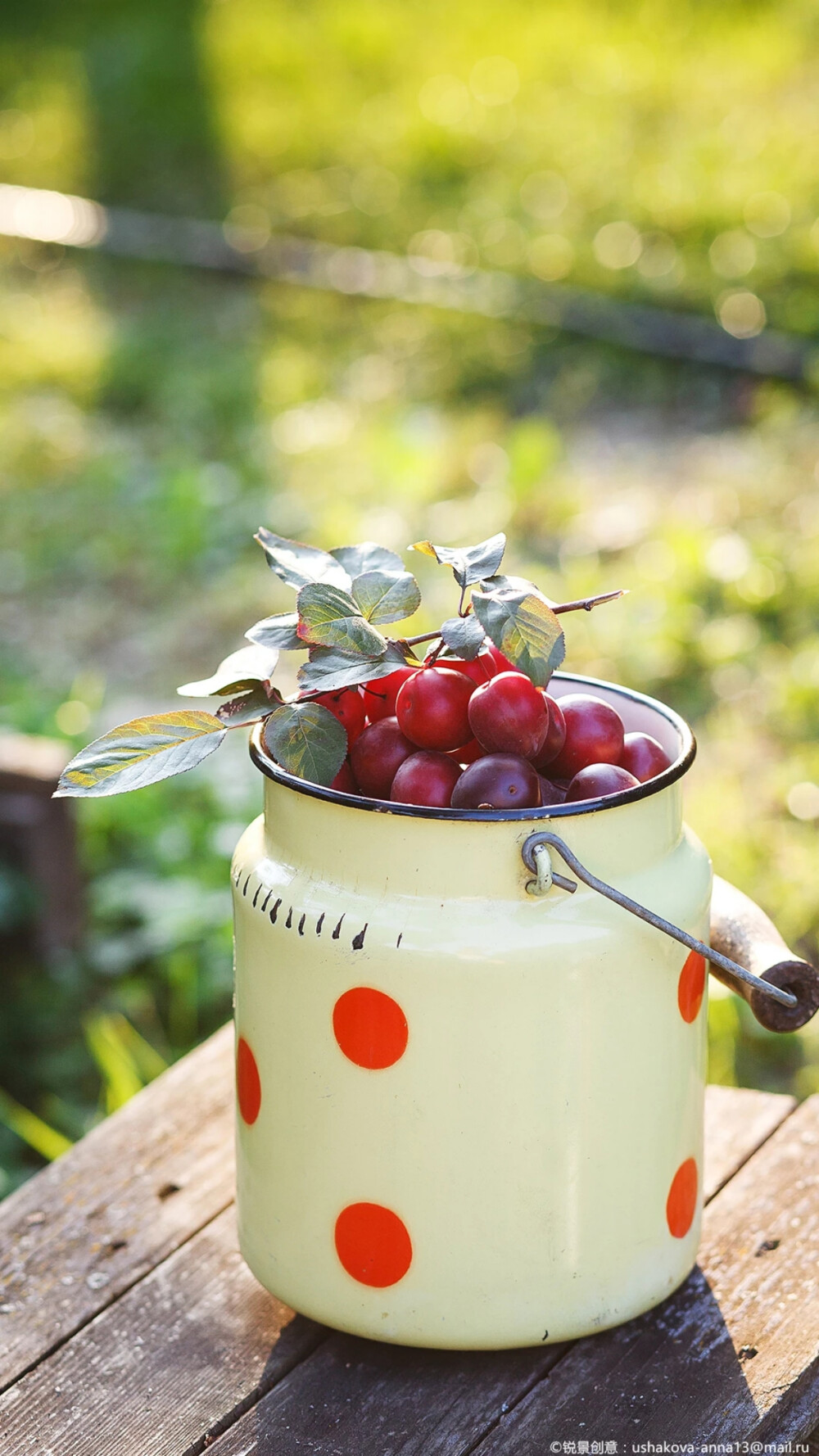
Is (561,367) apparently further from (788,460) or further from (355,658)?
(355,658)

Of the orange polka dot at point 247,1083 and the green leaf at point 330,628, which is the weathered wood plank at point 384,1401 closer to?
the orange polka dot at point 247,1083

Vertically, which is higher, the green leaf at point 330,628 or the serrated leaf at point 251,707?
the green leaf at point 330,628

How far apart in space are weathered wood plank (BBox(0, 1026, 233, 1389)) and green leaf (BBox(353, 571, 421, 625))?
0.54 metres

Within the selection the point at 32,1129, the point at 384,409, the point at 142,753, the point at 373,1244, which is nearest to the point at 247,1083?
the point at 373,1244

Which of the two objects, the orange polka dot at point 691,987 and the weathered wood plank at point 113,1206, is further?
the weathered wood plank at point 113,1206

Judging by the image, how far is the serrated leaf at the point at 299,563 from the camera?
107 cm

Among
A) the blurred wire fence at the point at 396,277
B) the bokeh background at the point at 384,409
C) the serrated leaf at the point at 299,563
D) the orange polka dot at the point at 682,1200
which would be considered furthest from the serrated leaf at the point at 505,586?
the blurred wire fence at the point at 396,277

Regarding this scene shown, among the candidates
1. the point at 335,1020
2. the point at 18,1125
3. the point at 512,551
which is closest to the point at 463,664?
the point at 335,1020

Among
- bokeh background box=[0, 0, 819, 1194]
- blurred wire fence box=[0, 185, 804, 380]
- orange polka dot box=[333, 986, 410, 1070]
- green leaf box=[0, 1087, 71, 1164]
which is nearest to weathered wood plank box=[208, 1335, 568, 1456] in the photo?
orange polka dot box=[333, 986, 410, 1070]

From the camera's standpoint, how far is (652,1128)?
1041 mm

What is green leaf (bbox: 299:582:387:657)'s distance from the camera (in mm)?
1018

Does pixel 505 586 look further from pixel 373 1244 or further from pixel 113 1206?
pixel 113 1206

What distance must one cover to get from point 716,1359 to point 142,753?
583mm

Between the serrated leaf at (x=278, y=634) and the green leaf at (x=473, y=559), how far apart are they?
96 millimetres
